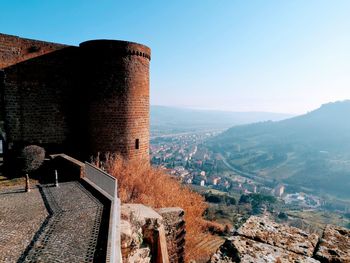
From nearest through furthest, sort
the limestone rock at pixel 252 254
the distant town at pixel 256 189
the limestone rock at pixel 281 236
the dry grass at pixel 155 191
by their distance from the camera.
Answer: the limestone rock at pixel 252 254 → the limestone rock at pixel 281 236 → the dry grass at pixel 155 191 → the distant town at pixel 256 189

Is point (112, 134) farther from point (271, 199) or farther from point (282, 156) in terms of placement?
point (282, 156)

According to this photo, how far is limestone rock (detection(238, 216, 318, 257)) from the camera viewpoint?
2.03 metres

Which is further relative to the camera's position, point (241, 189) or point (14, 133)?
point (241, 189)

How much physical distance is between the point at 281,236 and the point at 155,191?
32.8 feet

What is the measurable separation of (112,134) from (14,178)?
14.2 ft

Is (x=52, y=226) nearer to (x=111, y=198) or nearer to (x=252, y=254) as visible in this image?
(x=111, y=198)

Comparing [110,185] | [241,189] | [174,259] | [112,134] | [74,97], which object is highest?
[74,97]

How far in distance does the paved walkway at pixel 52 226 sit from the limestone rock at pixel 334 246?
10.7ft

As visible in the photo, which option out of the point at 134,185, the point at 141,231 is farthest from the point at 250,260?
the point at 134,185

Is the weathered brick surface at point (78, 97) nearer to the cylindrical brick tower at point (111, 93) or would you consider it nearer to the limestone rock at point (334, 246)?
the cylindrical brick tower at point (111, 93)

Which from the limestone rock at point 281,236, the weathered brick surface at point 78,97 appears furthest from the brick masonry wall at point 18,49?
the limestone rock at point 281,236

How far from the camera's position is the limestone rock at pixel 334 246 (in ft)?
6.11

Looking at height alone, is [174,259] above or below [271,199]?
above

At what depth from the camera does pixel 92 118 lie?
13102 mm
